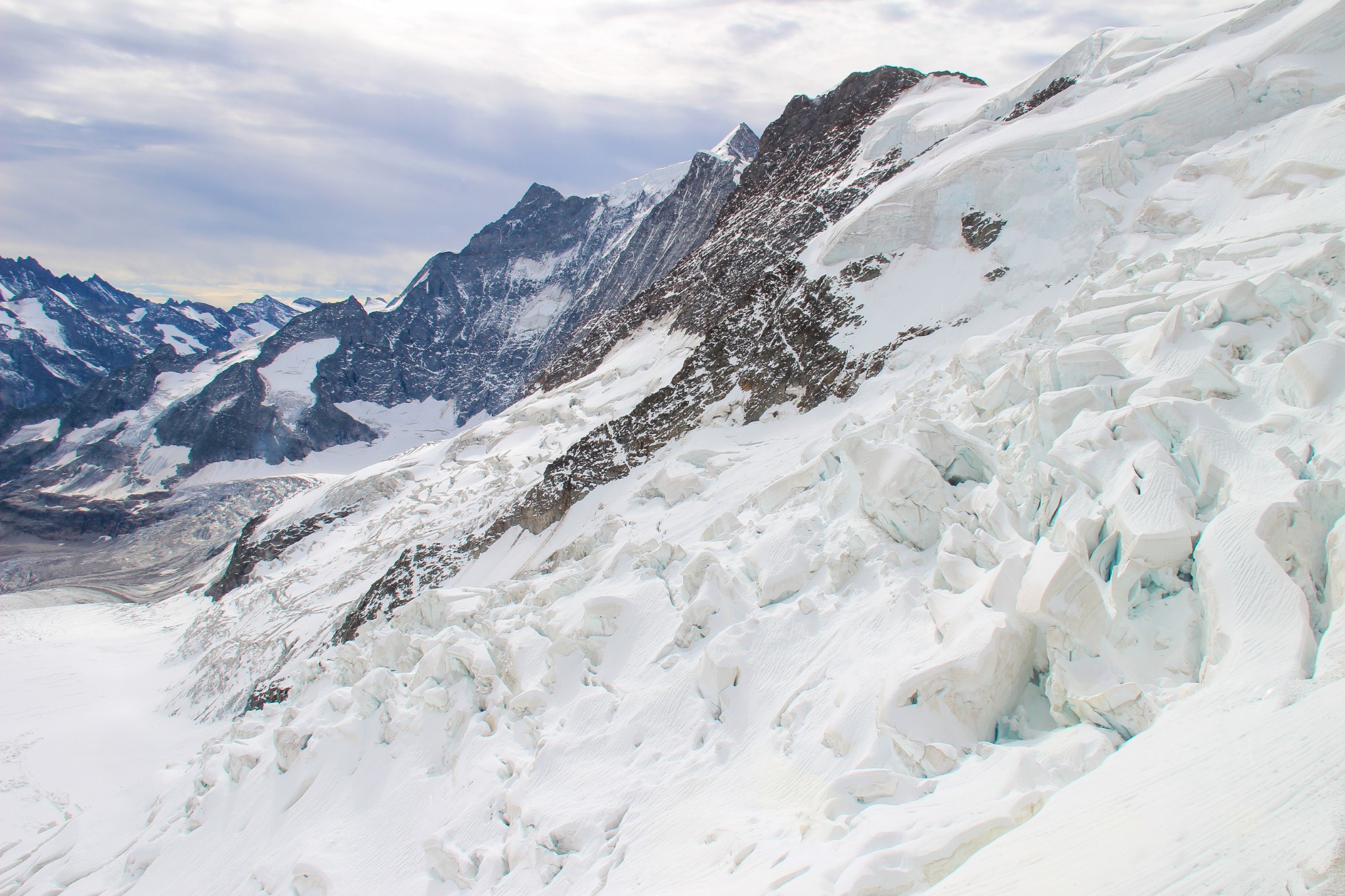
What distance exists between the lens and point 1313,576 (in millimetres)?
5523

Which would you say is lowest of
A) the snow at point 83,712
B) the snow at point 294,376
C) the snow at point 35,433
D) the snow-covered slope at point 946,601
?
the snow at point 83,712

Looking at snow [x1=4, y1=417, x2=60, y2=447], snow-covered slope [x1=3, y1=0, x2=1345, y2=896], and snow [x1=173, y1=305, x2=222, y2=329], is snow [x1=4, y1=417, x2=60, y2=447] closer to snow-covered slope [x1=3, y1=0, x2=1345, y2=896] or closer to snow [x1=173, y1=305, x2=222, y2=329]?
snow [x1=173, y1=305, x2=222, y2=329]

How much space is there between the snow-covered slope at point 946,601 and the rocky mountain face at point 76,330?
11666 cm

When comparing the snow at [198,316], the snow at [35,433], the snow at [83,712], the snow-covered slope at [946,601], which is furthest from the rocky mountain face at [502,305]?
the snow at [198,316]

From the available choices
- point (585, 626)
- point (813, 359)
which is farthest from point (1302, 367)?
point (813, 359)

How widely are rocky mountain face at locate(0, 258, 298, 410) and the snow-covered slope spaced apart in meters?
117

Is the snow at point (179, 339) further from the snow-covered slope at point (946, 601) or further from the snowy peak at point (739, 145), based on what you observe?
the snow-covered slope at point (946, 601)

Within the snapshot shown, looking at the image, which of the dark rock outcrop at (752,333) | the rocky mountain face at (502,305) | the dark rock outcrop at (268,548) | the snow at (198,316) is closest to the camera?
the dark rock outcrop at (752,333)

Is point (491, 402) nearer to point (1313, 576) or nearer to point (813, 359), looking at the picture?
point (813, 359)

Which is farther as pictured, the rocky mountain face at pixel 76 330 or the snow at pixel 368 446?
the rocky mountain face at pixel 76 330

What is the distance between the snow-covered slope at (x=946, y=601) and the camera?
4.93 m

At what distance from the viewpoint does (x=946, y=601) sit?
7.82 m

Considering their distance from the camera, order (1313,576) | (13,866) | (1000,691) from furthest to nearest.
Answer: (13,866), (1000,691), (1313,576)

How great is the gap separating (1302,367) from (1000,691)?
17.7 feet
